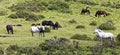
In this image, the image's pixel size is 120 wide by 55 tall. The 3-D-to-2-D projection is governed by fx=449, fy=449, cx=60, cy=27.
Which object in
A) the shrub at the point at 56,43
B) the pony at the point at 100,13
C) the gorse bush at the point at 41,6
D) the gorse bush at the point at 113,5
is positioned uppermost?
the shrub at the point at 56,43

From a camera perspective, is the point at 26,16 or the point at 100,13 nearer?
the point at 26,16

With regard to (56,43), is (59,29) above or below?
below

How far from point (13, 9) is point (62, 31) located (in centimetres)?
1775

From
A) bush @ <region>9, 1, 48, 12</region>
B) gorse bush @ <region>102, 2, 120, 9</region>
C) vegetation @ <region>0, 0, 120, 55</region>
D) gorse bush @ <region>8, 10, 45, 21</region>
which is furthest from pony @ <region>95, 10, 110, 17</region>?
gorse bush @ <region>102, 2, 120, 9</region>

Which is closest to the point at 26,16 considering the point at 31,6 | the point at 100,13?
the point at 31,6

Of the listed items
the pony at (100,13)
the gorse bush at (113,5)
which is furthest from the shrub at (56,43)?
the gorse bush at (113,5)

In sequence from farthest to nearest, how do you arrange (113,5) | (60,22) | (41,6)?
1. (113,5)
2. (41,6)
3. (60,22)

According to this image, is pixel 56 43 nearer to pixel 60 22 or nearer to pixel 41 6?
pixel 60 22

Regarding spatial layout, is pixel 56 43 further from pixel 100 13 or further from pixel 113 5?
pixel 113 5

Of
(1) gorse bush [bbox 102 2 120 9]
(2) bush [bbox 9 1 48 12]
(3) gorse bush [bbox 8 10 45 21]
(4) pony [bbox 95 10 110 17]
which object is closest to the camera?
(3) gorse bush [bbox 8 10 45 21]

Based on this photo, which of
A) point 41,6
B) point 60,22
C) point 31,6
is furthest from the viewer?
point 41,6

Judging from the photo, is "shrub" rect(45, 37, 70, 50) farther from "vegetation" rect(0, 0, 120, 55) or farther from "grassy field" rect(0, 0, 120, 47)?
"grassy field" rect(0, 0, 120, 47)

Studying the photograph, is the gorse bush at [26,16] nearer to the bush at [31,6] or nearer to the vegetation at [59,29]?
the vegetation at [59,29]

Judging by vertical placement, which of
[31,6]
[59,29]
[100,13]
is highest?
[59,29]
